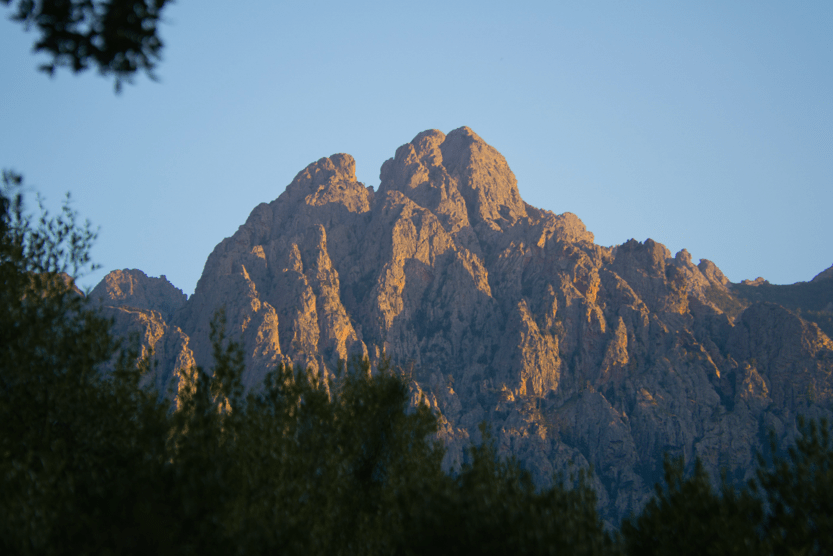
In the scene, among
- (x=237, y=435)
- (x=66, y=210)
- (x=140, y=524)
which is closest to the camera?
(x=140, y=524)

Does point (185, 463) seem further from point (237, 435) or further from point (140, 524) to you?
point (237, 435)

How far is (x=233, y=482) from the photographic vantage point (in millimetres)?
28203

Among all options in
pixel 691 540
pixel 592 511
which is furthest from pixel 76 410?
pixel 691 540

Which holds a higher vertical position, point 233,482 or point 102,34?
point 102,34

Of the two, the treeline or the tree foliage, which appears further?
the treeline

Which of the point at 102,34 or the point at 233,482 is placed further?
the point at 233,482

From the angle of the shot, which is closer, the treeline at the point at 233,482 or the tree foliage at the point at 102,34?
the tree foliage at the point at 102,34

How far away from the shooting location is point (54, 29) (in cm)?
1714

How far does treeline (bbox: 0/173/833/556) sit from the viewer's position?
24.8 m

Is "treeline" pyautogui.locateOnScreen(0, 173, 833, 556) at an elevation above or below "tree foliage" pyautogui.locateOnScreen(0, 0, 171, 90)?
below

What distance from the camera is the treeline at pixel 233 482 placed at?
24828mm

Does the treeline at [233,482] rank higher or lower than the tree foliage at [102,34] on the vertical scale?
lower

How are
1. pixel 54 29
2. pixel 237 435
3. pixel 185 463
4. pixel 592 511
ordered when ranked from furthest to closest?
pixel 237 435
pixel 592 511
pixel 185 463
pixel 54 29

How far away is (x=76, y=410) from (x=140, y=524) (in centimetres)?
860
